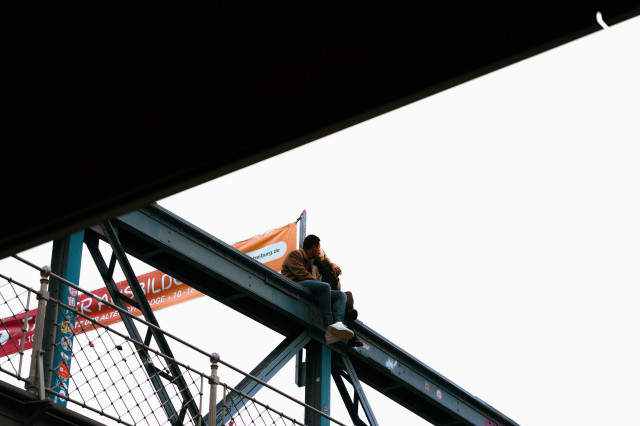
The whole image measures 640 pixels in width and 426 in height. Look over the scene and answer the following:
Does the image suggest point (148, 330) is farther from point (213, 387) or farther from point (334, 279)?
point (334, 279)

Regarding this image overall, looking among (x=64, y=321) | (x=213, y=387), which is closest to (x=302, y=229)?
(x=213, y=387)

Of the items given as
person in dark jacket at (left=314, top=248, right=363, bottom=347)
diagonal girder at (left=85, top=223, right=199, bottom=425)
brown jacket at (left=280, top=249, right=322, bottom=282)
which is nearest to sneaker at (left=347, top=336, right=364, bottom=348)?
person in dark jacket at (left=314, top=248, right=363, bottom=347)

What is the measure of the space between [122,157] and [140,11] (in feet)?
1.39

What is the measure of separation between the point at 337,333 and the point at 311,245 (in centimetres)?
144

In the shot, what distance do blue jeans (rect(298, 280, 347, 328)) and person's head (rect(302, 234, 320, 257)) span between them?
66cm

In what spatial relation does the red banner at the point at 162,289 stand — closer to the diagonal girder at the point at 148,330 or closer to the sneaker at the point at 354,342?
the sneaker at the point at 354,342

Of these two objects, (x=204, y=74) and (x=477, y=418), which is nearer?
(x=204, y=74)

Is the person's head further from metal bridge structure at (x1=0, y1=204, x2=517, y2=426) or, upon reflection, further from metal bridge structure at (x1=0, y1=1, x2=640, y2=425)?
metal bridge structure at (x1=0, y1=1, x2=640, y2=425)

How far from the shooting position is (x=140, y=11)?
1945 millimetres

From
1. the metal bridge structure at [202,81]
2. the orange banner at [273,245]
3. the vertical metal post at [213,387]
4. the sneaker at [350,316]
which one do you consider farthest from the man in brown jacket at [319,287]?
the metal bridge structure at [202,81]

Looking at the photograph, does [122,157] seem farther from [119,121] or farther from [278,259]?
[278,259]

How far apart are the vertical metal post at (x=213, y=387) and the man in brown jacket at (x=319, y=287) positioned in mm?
2497

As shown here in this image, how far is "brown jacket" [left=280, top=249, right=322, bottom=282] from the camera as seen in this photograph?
39.7 feet

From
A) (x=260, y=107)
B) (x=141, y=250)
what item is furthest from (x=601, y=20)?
(x=141, y=250)
